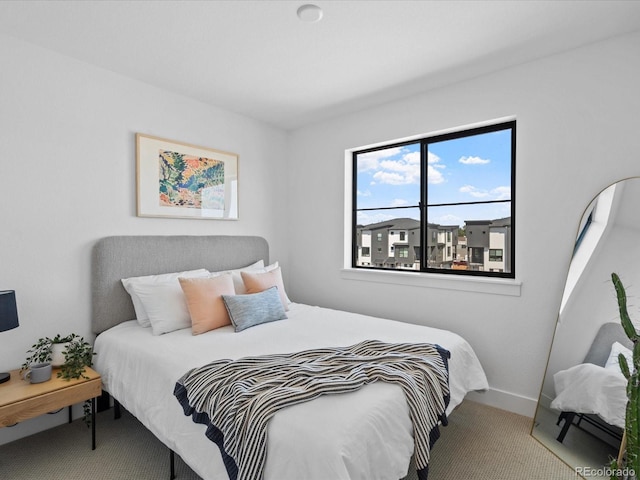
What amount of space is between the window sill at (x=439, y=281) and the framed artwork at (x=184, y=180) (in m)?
1.42

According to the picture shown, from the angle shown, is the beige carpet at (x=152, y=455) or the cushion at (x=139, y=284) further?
the cushion at (x=139, y=284)

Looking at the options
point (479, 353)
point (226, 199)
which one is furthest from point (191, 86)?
point (479, 353)

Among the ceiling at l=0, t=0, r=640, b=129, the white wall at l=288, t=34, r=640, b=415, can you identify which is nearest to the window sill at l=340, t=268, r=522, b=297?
the white wall at l=288, t=34, r=640, b=415

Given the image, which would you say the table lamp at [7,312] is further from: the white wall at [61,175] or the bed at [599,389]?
the bed at [599,389]

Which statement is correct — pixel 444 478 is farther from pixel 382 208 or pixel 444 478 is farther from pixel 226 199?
pixel 226 199

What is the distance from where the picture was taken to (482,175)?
3016mm

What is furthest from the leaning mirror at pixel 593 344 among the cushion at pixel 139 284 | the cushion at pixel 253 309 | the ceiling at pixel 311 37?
the cushion at pixel 139 284

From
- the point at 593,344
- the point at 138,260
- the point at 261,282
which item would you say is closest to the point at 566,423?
the point at 593,344

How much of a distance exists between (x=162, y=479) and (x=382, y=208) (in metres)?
2.79

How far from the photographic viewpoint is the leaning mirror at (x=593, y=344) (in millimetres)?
1992

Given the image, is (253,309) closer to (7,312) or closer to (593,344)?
(7,312)

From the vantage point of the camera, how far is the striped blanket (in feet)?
4.65

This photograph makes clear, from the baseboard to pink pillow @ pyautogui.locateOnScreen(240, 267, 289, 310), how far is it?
5.77 ft

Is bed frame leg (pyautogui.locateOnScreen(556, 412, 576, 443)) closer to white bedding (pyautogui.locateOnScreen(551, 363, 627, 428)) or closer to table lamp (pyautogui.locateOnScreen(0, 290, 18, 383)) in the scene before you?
white bedding (pyautogui.locateOnScreen(551, 363, 627, 428))
